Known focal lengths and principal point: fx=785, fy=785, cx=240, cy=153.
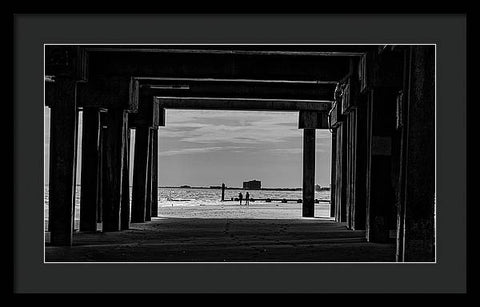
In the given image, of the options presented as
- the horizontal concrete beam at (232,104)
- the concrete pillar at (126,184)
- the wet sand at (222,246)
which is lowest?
the wet sand at (222,246)

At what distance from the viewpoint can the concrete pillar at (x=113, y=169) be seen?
16250 millimetres

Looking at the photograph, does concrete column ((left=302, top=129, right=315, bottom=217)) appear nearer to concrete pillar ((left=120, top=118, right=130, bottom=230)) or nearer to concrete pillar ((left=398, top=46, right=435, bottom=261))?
concrete pillar ((left=120, top=118, right=130, bottom=230))

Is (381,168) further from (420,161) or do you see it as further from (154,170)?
(154,170)

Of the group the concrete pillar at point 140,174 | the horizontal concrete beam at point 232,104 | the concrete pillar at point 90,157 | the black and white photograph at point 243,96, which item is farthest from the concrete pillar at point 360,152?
the horizontal concrete beam at point 232,104

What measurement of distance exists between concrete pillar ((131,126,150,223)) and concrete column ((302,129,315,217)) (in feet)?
21.7

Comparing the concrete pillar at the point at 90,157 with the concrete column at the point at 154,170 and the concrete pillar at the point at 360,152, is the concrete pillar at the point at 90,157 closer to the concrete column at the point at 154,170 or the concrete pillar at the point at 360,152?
the concrete pillar at the point at 360,152

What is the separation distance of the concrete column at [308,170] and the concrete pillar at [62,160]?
13684 mm

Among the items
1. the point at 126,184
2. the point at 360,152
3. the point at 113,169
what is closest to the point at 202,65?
the point at 113,169

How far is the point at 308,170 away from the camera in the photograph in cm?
2567

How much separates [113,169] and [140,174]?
3.87 meters

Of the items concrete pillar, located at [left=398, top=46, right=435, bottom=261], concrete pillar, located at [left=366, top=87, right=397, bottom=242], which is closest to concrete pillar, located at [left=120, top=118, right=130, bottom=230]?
concrete pillar, located at [left=366, top=87, right=397, bottom=242]
